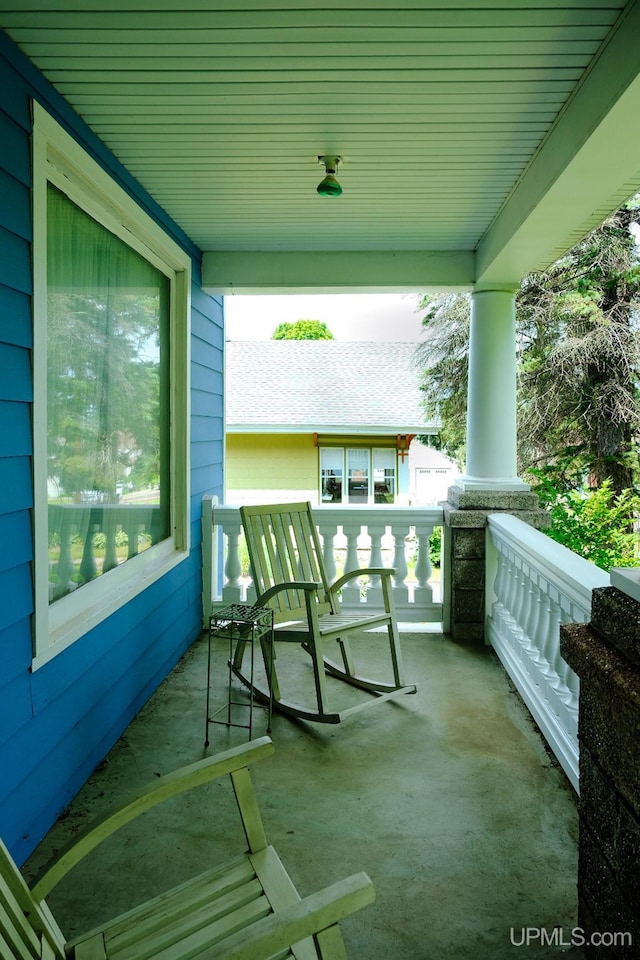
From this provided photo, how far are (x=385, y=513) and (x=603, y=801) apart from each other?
2941mm

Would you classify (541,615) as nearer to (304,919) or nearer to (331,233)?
(304,919)

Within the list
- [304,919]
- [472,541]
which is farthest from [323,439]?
[304,919]

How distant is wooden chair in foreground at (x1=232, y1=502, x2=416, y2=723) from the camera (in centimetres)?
279

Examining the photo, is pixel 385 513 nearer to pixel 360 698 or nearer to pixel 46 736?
pixel 360 698

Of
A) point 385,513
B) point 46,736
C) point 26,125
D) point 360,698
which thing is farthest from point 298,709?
point 26,125

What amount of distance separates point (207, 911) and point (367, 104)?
2374mm

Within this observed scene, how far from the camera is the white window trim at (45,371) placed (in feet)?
6.39

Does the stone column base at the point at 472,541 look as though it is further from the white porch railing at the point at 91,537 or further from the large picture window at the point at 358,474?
the large picture window at the point at 358,474

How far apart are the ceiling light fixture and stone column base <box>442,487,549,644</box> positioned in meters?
2.02

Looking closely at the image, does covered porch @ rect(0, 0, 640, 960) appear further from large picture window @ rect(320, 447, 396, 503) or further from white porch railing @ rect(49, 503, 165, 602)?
large picture window @ rect(320, 447, 396, 503)

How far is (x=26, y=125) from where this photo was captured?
1.90m

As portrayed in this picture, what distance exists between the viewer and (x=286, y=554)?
352cm

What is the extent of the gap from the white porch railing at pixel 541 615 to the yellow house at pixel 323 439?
6249 mm

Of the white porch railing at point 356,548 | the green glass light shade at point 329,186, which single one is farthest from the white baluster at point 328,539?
the green glass light shade at point 329,186
